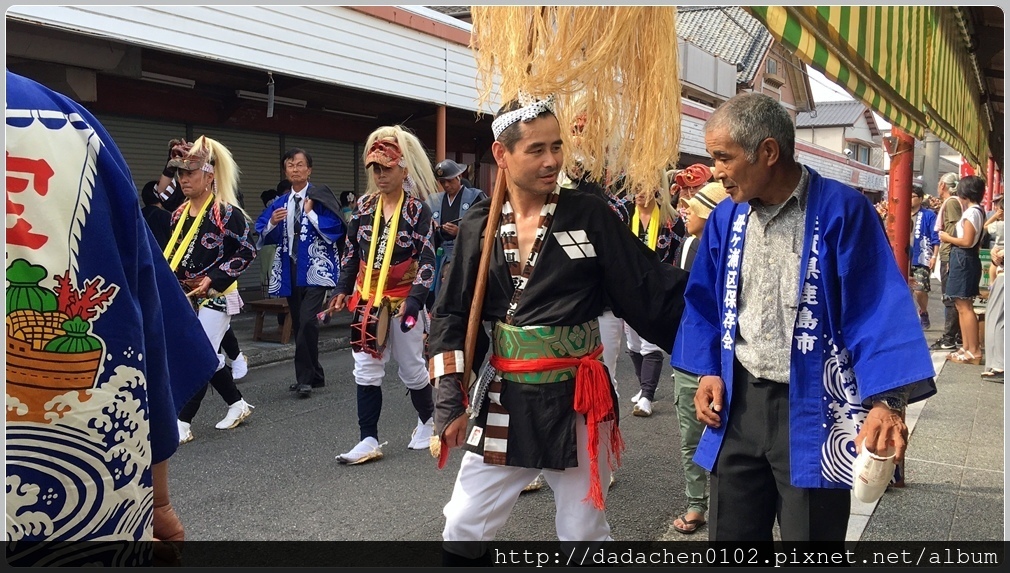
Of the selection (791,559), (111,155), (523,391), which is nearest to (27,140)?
(111,155)

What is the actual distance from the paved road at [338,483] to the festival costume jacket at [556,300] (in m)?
1.15

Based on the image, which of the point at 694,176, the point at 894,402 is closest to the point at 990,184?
the point at 694,176

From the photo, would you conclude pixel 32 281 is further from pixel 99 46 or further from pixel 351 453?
pixel 99 46

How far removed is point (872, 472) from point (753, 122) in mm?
956

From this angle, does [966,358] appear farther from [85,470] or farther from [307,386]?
[85,470]

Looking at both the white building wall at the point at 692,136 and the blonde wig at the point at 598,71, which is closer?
the blonde wig at the point at 598,71

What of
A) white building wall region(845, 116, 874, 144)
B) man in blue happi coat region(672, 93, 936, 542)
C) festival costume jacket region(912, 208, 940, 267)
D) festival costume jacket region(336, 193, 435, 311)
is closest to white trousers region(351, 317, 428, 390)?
festival costume jacket region(336, 193, 435, 311)

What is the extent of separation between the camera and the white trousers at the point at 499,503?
7.93 feet

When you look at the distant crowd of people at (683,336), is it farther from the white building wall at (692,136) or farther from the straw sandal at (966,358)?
the white building wall at (692,136)

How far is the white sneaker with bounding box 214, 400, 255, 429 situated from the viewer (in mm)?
5148

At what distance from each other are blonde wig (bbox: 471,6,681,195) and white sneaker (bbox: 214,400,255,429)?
11.0 ft

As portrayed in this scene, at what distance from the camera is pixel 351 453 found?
4.49 meters

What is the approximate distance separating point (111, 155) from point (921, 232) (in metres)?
12.9

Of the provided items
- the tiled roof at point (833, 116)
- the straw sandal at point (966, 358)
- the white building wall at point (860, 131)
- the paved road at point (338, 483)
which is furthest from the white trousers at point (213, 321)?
the white building wall at point (860, 131)
